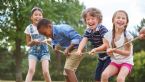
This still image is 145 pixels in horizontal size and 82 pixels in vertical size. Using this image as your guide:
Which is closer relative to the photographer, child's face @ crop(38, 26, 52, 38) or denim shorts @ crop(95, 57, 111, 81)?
denim shorts @ crop(95, 57, 111, 81)

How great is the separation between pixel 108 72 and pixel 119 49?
0.41m

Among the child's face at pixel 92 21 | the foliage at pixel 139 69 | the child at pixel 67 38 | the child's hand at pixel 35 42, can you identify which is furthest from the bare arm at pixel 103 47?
the foliage at pixel 139 69

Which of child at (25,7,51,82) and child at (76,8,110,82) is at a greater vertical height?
child at (76,8,110,82)

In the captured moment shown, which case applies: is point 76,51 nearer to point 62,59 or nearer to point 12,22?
point 12,22

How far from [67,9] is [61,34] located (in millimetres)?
25925

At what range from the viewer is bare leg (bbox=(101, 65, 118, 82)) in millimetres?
7555

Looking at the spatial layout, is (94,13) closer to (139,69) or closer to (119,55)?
(119,55)

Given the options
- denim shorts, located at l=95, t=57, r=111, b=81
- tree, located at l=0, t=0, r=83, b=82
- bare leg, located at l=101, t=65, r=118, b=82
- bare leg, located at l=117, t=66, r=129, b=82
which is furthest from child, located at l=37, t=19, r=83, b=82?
tree, located at l=0, t=0, r=83, b=82

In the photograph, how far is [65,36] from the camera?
8.63 meters

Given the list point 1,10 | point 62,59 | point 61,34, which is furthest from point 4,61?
point 61,34

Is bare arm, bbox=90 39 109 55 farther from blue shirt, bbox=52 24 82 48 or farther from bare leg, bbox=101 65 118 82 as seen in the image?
blue shirt, bbox=52 24 82 48

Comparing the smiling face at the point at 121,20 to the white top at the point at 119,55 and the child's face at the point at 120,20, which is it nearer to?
the child's face at the point at 120,20

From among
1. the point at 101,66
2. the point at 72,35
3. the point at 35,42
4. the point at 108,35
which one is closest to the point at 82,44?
the point at 72,35

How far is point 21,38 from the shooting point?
32500mm
